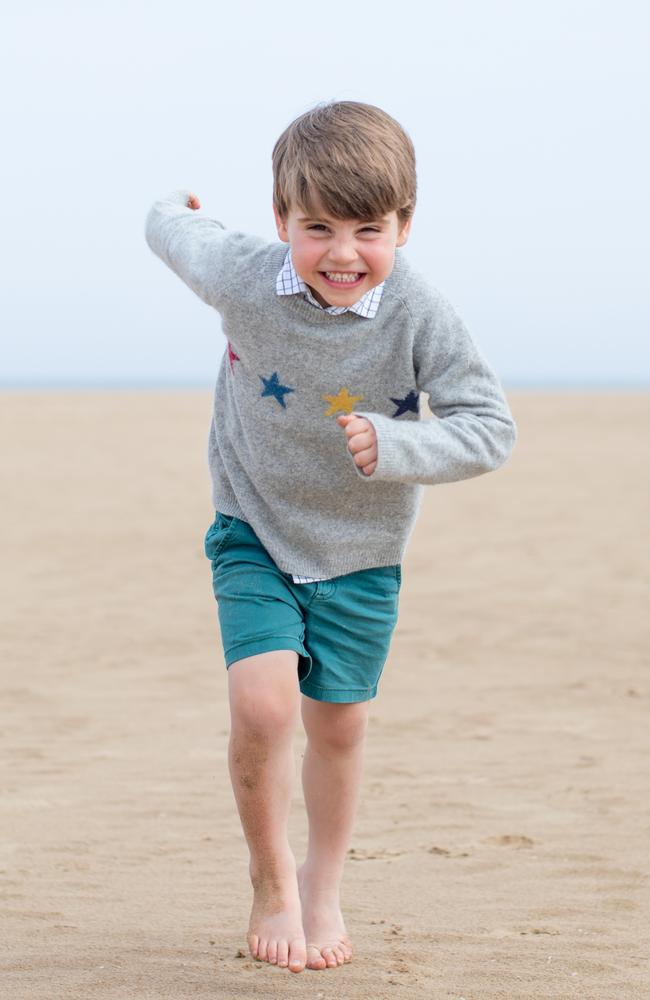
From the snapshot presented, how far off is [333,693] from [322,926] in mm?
566

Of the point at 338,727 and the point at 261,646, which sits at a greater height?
the point at 261,646

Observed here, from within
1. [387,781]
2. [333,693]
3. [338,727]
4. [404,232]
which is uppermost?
[404,232]

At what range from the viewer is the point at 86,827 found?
4.44m

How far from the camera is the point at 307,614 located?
318 cm

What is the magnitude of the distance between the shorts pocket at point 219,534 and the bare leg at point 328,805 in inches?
16.4

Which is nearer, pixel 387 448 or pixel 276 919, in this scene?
pixel 387 448

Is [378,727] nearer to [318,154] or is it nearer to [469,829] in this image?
[469,829]

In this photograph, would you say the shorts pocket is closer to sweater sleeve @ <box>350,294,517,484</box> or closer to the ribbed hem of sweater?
the ribbed hem of sweater

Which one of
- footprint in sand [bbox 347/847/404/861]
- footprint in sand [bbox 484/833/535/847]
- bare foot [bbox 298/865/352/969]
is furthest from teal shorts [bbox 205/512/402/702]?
footprint in sand [bbox 484/833/535/847]

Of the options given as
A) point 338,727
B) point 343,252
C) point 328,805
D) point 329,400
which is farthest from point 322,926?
point 343,252

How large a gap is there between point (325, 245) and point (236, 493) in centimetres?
62

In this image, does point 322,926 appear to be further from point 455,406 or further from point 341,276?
point 341,276

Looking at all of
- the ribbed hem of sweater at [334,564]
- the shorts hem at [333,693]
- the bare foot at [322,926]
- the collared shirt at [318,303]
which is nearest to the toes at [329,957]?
the bare foot at [322,926]

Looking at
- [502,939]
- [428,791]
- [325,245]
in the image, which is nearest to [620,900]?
[502,939]
